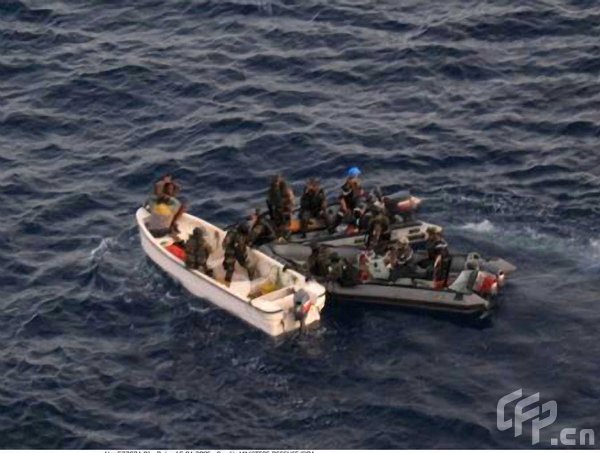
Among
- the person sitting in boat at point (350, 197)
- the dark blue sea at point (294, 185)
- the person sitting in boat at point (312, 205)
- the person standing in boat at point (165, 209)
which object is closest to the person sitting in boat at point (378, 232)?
the person sitting in boat at point (350, 197)

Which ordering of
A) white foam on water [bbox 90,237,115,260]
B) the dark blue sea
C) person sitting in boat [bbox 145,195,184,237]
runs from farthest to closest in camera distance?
white foam on water [bbox 90,237,115,260], person sitting in boat [bbox 145,195,184,237], the dark blue sea

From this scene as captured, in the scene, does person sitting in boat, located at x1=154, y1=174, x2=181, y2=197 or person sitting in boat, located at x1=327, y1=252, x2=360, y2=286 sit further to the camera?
person sitting in boat, located at x1=154, y1=174, x2=181, y2=197

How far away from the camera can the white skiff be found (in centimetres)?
4934

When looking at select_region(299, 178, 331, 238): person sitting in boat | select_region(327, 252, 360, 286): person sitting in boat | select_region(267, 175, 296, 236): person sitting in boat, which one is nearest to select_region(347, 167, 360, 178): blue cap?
select_region(299, 178, 331, 238): person sitting in boat

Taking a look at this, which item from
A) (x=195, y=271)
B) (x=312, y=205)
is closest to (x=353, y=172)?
(x=312, y=205)

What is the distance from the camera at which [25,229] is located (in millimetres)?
57062

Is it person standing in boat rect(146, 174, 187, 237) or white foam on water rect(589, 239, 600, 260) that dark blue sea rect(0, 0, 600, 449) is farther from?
person standing in boat rect(146, 174, 187, 237)

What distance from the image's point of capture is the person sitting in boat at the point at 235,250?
5181 cm

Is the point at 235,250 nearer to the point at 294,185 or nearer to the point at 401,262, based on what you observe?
the point at 401,262

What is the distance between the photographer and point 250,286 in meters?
51.8

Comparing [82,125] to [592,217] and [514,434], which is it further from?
[514,434]

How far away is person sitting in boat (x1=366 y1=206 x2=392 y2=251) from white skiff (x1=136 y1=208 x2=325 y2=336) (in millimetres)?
3203

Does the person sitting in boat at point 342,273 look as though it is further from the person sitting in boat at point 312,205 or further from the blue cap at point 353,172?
the blue cap at point 353,172

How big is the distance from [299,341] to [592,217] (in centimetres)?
1297
